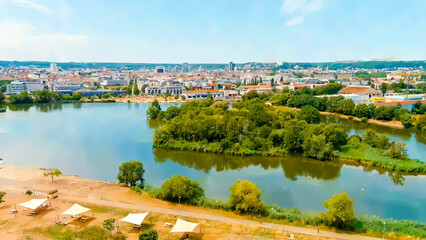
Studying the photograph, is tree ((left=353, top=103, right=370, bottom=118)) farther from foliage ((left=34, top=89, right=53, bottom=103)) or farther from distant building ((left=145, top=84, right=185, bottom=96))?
foliage ((left=34, top=89, right=53, bottom=103))

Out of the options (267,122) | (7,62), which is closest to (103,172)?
(267,122)

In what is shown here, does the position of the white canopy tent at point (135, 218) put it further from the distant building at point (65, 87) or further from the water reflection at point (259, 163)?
the distant building at point (65, 87)

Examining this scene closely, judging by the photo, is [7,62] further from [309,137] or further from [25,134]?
[309,137]

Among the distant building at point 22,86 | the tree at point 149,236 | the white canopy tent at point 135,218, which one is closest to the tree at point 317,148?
the white canopy tent at point 135,218

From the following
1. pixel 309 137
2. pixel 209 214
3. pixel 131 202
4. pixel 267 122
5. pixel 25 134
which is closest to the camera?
pixel 209 214

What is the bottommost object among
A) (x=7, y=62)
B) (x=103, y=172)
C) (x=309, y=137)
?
(x=103, y=172)

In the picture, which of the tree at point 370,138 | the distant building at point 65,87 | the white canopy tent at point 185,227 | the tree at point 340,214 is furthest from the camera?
the distant building at point 65,87

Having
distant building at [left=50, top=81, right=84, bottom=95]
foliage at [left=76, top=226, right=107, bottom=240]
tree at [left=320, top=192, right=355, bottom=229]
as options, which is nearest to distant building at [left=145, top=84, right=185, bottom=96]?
distant building at [left=50, top=81, right=84, bottom=95]
